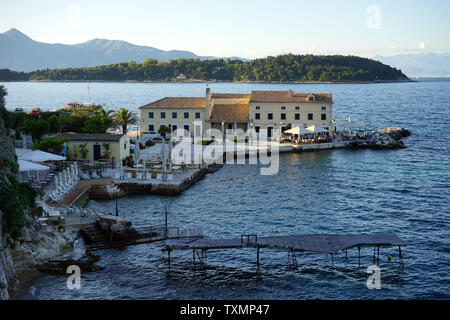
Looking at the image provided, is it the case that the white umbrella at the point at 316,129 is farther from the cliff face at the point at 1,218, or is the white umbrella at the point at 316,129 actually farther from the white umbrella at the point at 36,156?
the cliff face at the point at 1,218

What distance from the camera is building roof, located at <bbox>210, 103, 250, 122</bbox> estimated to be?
6334cm

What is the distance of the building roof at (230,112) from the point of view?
6334 cm

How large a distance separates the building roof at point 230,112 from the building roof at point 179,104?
1980mm

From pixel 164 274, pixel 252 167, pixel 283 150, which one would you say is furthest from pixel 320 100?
pixel 164 274

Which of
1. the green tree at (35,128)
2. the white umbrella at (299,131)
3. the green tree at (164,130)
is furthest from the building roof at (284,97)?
the green tree at (35,128)

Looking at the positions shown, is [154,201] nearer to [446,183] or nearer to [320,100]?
[446,183]

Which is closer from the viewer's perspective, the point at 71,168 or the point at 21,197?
the point at 21,197

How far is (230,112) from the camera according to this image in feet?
212

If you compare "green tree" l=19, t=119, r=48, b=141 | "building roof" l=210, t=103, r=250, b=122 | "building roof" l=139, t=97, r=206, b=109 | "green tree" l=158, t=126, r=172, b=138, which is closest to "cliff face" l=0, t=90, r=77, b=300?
"green tree" l=19, t=119, r=48, b=141

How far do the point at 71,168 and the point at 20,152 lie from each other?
4.20 metres

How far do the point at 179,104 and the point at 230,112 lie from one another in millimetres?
6594

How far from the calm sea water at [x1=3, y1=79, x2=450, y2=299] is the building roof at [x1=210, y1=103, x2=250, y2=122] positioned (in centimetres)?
1023

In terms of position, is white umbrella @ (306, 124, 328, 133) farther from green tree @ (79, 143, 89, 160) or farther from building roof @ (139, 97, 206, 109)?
green tree @ (79, 143, 89, 160)

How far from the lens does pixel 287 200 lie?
3812 cm
